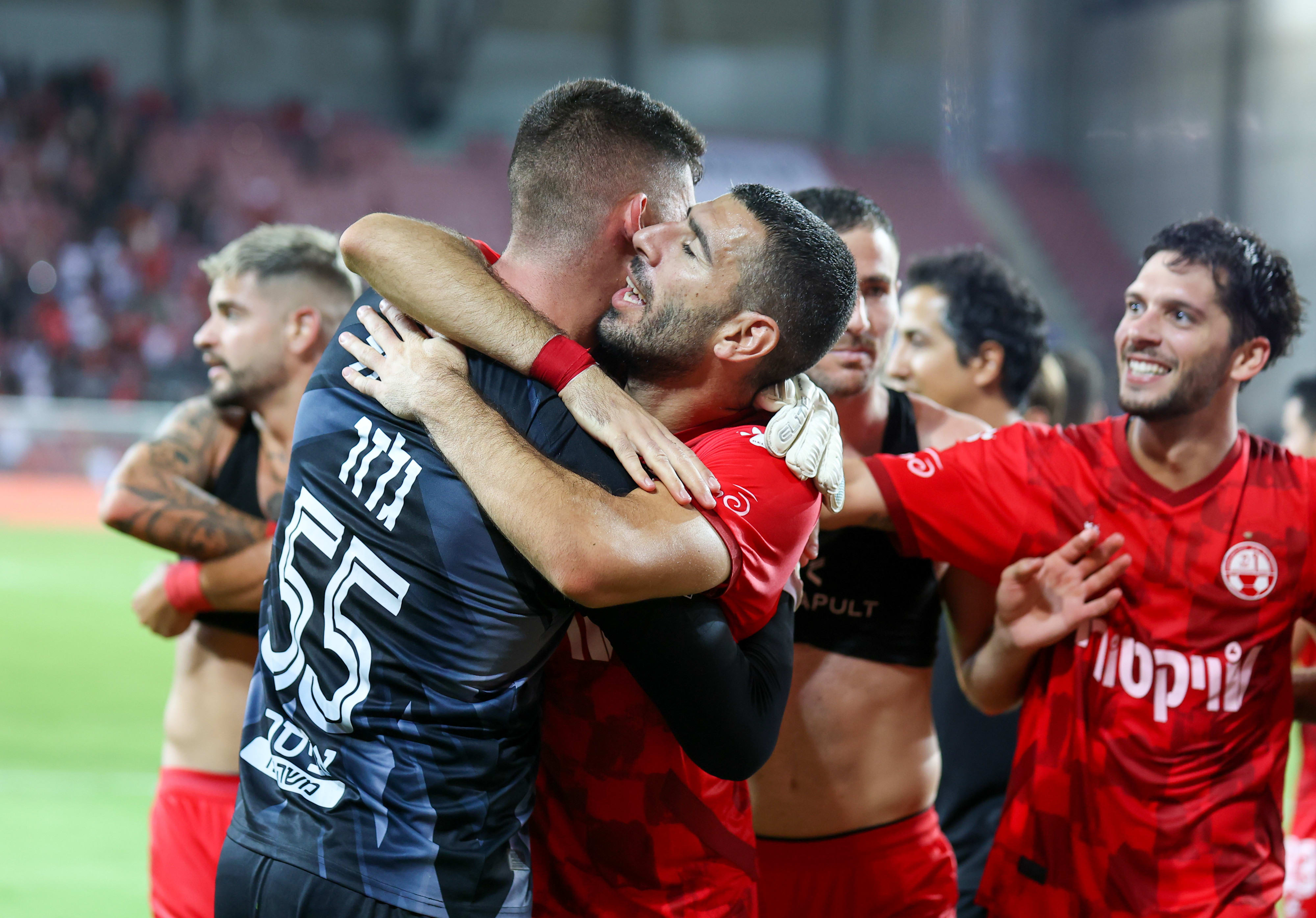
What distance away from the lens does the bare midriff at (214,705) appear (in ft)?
10.9

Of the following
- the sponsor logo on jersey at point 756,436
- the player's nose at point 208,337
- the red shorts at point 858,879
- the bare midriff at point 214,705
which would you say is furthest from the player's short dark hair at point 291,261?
the red shorts at point 858,879

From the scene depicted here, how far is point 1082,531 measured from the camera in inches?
114

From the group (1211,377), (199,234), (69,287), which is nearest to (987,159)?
(199,234)

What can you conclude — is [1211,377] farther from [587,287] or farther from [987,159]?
[987,159]

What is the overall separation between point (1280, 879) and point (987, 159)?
23.8 m

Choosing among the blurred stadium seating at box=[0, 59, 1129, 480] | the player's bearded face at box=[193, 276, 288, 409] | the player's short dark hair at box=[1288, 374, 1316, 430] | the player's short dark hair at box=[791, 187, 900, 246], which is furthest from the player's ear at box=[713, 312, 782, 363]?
the blurred stadium seating at box=[0, 59, 1129, 480]

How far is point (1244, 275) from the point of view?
294 centimetres

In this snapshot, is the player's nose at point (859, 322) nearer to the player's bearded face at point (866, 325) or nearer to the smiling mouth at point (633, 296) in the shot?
the player's bearded face at point (866, 325)

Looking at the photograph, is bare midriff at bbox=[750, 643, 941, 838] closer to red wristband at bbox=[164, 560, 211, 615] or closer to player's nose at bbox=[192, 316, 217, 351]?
red wristband at bbox=[164, 560, 211, 615]

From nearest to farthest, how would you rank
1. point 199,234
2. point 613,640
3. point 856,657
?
point 613,640
point 856,657
point 199,234

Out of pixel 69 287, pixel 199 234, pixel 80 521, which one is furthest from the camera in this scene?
pixel 199 234

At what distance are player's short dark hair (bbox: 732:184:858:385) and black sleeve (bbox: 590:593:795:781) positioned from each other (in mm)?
546

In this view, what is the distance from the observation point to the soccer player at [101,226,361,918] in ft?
10.5

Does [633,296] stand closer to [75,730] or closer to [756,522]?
[756,522]
